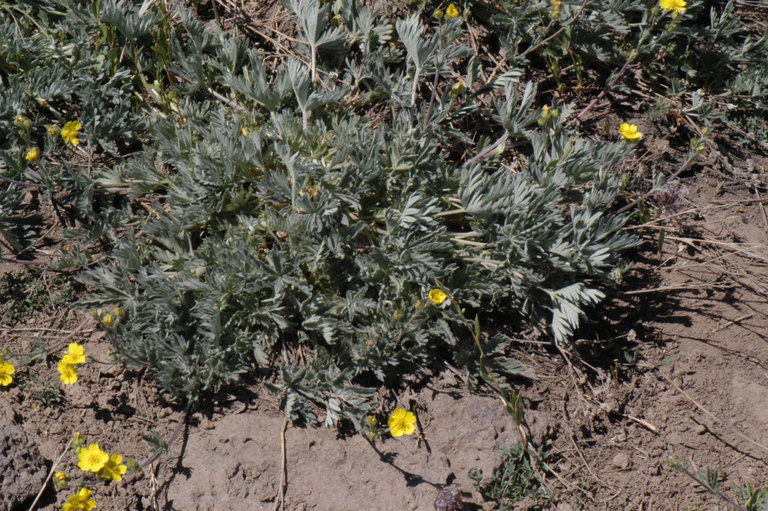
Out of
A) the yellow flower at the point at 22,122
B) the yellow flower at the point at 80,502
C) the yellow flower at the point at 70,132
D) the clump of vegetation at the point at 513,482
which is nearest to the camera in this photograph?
the yellow flower at the point at 80,502

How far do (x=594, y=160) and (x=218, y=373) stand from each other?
2.10 m

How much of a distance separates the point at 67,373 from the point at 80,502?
0.57 m

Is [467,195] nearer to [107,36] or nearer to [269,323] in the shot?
[269,323]

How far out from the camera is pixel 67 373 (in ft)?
9.39

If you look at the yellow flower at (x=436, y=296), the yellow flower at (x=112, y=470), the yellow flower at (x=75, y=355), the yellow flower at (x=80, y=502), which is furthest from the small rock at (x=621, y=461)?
the yellow flower at (x=75, y=355)

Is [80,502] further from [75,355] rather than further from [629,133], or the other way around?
[629,133]

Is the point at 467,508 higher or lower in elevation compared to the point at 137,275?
lower

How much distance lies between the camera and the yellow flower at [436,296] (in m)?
2.99

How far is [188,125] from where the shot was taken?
3314 millimetres

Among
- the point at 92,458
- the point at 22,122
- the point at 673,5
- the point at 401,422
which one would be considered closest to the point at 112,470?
the point at 92,458

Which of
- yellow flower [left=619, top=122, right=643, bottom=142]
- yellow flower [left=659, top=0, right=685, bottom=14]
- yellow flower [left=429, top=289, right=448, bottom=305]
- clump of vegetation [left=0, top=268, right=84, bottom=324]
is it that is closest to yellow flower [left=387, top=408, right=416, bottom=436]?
yellow flower [left=429, top=289, right=448, bottom=305]

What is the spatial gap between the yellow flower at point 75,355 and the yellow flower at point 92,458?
395 millimetres

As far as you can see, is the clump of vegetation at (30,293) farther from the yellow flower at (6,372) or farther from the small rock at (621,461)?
Answer: the small rock at (621,461)

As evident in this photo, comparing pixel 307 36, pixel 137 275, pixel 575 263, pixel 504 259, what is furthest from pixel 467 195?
pixel 137 275
